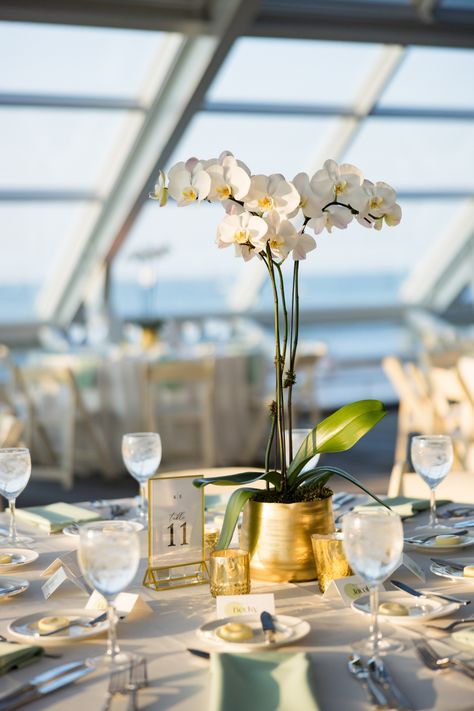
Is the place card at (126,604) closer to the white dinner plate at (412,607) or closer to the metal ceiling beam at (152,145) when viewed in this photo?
the white dinner plate at (412,607)

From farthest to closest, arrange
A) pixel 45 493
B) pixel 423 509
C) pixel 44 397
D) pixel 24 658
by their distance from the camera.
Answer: pixel 44 397 → pixel 45 493 → pixel 423 509 → pixel 24 658

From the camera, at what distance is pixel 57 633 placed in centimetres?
128

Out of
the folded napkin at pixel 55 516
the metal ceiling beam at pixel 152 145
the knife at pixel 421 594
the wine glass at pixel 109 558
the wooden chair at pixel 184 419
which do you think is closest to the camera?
the wine glass at pixel 109 558

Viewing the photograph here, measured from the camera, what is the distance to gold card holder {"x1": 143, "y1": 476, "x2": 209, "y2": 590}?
1.54 meters

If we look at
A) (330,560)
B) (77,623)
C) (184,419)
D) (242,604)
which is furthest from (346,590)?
(184,419)

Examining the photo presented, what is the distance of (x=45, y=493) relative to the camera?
5840 mm

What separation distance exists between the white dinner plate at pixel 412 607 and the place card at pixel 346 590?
0.08 feet

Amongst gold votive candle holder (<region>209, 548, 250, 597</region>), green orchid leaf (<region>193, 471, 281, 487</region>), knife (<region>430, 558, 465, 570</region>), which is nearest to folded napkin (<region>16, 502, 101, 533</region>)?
green orchid leaf (<region>193, 471, 281, 487</region>)

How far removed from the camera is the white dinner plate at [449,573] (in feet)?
4.96

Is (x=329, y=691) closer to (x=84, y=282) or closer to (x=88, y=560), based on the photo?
(x=88, y=560)

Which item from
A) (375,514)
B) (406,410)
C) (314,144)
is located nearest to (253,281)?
(314,144)

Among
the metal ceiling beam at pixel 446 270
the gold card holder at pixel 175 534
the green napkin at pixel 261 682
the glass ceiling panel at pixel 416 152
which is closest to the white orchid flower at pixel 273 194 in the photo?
the gold card holder at pixel 175 534

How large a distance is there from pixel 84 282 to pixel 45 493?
309 cm

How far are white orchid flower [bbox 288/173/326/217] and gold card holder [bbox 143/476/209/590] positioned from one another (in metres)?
0.47
